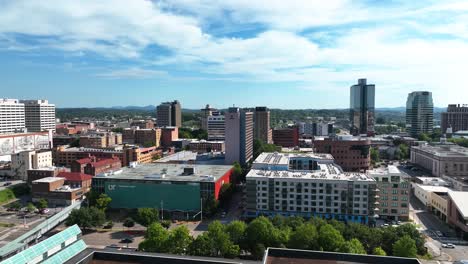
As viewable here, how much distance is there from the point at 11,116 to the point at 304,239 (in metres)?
116

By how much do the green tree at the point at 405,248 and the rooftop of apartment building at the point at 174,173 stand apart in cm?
2668

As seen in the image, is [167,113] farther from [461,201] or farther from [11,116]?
[461,201]

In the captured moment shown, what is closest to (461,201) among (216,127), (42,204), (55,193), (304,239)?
(304,239)

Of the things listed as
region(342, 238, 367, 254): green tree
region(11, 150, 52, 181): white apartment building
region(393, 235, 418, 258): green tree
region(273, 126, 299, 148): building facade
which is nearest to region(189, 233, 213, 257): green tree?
region(342, 238, 367, 254): green tree

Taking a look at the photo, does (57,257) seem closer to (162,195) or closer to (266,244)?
(266,244)

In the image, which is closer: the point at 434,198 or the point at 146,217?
the point at 146,217

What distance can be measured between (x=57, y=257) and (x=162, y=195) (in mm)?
27307

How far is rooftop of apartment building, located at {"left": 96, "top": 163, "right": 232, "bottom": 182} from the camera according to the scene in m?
55.9

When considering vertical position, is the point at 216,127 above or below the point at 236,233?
above

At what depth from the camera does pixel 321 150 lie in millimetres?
83500

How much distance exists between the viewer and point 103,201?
54031mm

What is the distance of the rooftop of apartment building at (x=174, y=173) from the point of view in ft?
183

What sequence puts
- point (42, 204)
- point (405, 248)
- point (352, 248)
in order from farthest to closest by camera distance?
point (42, 204)
point (405, 248)
point (352, 248)

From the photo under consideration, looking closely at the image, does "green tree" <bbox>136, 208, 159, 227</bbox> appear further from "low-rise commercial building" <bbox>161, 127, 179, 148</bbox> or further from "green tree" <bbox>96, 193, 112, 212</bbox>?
"low-rise commercial building" <bbox>161, 127, 179, 148</bbox>
